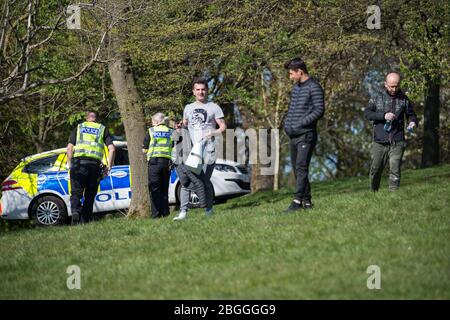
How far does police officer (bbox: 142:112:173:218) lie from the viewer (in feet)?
53.7

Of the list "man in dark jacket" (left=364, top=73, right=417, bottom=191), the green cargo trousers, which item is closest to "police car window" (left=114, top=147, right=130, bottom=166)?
the green cargo trousers

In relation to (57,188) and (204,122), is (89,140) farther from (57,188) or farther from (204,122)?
(57,188)

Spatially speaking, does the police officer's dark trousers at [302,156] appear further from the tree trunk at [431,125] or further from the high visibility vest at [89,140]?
the tree trunk at [431,125]

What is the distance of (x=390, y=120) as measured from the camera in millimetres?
13789

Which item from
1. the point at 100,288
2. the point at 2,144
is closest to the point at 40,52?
the point at 2,144

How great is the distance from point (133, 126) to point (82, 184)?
276 cm

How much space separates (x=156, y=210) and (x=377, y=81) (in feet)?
60.8

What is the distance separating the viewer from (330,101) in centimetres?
3491

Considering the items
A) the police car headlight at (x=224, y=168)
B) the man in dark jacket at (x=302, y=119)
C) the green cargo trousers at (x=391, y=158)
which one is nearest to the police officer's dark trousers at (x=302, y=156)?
the man in dark jacket at (x=302, y=119)

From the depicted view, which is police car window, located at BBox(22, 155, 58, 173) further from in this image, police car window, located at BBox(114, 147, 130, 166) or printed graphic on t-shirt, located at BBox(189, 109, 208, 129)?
printed graphic on t-shirt, located at BBox(189, 109, 208, 129)

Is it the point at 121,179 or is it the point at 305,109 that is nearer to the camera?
the point at 305,109

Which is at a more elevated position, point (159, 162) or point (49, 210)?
point (159, 162)

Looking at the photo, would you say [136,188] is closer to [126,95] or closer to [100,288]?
[126,95]

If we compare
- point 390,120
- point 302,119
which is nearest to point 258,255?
point 302,119
